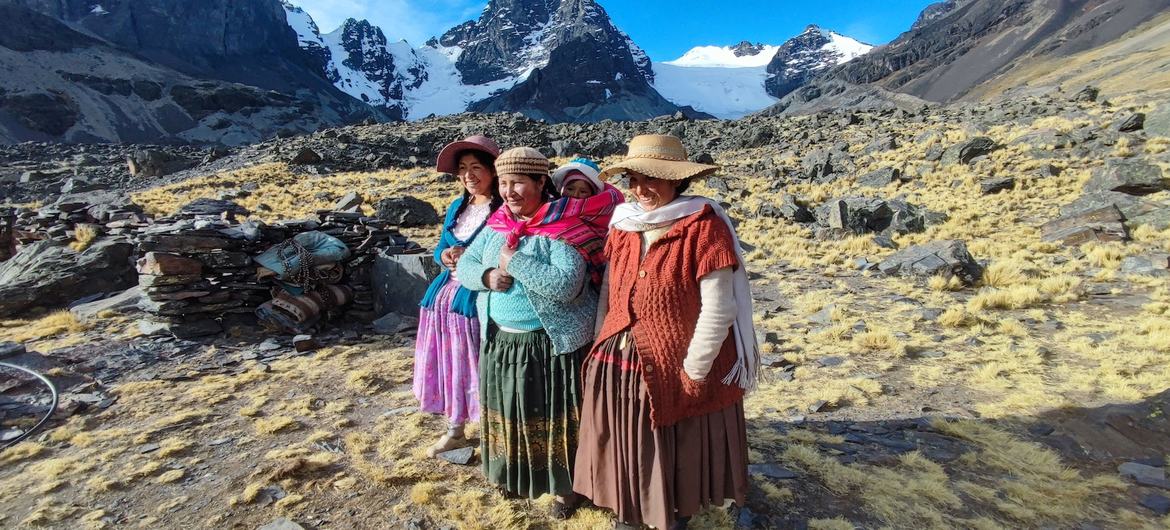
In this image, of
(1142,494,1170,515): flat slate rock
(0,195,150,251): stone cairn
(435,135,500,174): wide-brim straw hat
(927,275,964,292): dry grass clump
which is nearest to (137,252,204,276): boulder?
(0,195,150,251): stone cairn

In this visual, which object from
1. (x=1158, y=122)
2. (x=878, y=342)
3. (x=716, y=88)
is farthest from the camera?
(x=716, y=88)

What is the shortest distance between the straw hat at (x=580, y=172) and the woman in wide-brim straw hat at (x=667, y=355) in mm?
326

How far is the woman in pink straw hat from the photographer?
3.11m

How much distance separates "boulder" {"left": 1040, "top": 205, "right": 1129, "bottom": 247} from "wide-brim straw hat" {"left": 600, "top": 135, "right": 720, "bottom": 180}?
9.95 metres

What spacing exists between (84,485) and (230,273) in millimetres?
3681

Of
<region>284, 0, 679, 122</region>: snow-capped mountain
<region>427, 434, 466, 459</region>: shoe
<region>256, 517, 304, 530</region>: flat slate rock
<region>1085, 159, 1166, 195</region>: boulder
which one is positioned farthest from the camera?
<region>284, 0, 679, 122</region>: snow-capped mountain

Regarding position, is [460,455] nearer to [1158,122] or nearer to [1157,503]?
[1157,503]

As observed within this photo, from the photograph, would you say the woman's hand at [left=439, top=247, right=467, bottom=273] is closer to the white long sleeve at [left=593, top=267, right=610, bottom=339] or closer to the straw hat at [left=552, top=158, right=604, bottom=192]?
the straw hat at [left=552, top=158, right=604, bottom=192]

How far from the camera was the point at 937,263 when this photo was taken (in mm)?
7832

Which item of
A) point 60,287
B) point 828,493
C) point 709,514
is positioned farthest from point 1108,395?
point 60,287

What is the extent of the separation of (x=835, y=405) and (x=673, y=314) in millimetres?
2871

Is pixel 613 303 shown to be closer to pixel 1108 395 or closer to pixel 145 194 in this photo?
pixel 1108 395

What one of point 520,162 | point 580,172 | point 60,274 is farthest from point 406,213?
point 520,162

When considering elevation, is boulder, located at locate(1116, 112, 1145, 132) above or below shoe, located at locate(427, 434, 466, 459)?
above
